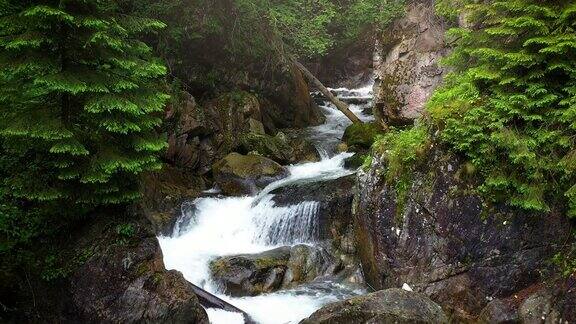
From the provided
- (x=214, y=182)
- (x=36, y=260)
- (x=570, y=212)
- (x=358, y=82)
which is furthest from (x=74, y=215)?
(x=358, y=82)

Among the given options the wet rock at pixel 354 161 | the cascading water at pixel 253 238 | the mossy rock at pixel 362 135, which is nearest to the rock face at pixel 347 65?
the mossy rock at pixel 362 135

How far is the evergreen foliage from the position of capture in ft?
23.9

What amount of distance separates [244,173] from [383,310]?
7950 mm

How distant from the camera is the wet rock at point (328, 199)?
11.4 m

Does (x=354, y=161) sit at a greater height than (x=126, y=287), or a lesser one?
greater

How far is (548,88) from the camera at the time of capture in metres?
7.63

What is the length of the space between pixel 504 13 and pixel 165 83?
1030 cm

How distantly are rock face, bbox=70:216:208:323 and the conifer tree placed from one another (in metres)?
0.82

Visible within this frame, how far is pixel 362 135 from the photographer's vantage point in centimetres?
1638

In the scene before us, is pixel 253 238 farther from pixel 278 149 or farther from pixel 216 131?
pixel 216 131

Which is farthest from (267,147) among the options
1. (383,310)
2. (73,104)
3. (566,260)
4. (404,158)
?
(566,260)

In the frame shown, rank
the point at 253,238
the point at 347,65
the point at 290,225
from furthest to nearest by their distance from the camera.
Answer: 1. the point at 347,65
2. the point at 253,238
3. the point at 290,225

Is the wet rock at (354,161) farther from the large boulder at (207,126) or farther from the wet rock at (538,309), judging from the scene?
the wet rock at (538,309)

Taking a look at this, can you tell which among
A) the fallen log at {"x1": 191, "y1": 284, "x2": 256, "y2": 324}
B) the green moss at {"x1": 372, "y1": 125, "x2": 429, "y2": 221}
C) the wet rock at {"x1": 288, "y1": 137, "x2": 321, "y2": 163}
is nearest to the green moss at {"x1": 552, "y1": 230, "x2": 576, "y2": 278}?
the green moss at {"x1": 372, "y1": 125, "x2": 429, "y2": 221}
